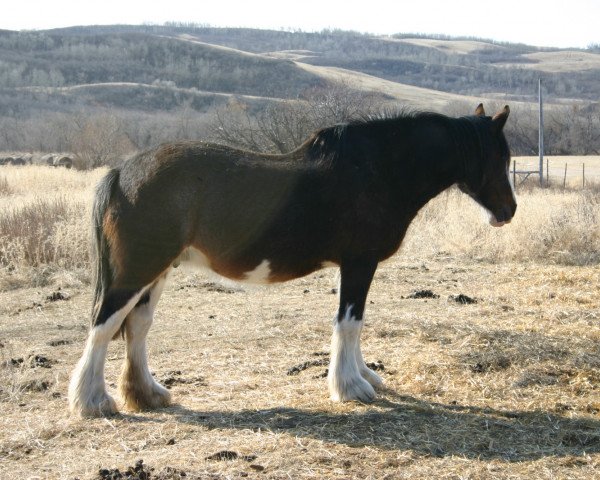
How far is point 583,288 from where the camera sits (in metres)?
9.73

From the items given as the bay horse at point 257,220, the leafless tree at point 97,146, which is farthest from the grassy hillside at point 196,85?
the bay horse at point 257,220

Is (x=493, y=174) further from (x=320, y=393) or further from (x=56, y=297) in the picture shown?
(x=56, y=297)

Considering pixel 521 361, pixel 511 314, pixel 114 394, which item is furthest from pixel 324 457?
pixel 511 314

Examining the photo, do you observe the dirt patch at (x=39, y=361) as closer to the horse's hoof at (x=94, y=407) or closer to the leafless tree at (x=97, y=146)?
the horse's hoof at (x=94, y=407)

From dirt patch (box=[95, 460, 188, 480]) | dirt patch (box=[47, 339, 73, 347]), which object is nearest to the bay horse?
dirt patch (box=[95, 460, 188, 480])

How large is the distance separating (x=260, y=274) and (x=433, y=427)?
1633 millimetres

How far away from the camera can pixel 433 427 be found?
205 inches

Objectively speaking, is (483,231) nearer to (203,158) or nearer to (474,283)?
(474,283)

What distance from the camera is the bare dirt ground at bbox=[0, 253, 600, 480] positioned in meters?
4.66

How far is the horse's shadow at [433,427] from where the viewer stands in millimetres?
4840

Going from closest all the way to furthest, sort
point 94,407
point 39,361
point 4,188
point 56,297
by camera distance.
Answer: point 94,407 < point 39,361 < point 56,297 < point 4,188

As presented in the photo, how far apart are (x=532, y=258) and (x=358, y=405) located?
7660mm

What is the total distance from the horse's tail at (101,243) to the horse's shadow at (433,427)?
37.5 inches

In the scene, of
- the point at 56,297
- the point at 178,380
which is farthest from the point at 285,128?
the point at 178,380
